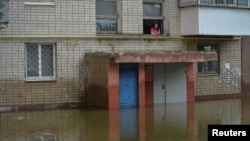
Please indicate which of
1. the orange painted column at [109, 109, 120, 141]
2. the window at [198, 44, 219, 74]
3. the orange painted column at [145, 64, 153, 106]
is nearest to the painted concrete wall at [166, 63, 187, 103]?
the orange painted column at [145, 64, 153, 106]

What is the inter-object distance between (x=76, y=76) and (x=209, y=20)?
229 inches

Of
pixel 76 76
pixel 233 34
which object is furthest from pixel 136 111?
pixel 233 34

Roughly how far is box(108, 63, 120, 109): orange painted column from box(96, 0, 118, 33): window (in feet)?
8.01

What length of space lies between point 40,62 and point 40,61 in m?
0.04

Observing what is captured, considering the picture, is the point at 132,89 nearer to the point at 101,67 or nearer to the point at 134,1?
the point at 101,67

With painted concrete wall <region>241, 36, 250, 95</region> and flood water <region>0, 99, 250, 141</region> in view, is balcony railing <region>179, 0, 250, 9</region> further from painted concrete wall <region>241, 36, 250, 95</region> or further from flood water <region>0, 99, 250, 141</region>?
flood water <region>0, 99, 250, 141</region>

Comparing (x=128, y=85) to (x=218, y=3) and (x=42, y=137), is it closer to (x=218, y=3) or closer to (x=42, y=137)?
(x=218, y=3)

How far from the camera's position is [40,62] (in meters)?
19.4

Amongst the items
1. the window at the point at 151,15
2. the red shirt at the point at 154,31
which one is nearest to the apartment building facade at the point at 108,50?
the window at the point at 151,15

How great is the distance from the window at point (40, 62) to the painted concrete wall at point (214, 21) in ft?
18.6

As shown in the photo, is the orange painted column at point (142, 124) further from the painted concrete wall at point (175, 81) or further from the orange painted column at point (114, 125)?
the painted concrete wall at point (175, 81)

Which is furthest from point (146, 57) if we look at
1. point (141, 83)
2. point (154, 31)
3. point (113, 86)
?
point (154, 31)

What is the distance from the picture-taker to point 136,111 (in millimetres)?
18469

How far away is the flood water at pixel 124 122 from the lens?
1265cm
